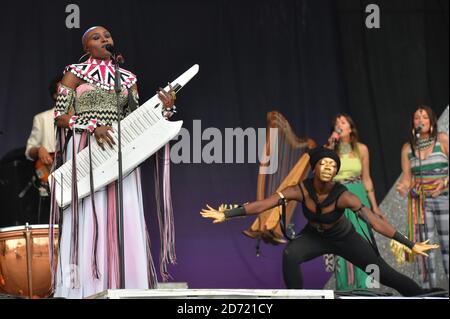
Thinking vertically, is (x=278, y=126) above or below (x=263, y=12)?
below

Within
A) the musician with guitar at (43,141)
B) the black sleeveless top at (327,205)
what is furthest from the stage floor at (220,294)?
the musician with guitar at (43,141)

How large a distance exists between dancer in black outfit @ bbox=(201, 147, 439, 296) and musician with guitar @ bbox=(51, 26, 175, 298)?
1050 mm

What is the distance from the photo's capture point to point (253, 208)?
8.83 meters

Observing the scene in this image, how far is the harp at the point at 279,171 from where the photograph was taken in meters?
10.4

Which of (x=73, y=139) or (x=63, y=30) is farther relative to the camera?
(x=63, y=30)

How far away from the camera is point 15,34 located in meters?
10.0

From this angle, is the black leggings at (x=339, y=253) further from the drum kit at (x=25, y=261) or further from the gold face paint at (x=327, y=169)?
the drum kit at (x=25, y=261)

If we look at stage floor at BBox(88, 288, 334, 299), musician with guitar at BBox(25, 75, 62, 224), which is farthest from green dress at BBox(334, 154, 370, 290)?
stage floor at BBox(88, 288, 334, 299)

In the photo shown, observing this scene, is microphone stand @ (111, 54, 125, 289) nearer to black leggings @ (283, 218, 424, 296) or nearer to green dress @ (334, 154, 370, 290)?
black leggings @ (283, 218, 424, 296)

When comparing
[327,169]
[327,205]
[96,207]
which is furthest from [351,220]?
Result: [96,207]

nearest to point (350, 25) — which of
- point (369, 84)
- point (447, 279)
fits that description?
point (369, 84)

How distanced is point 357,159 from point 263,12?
1.64 m

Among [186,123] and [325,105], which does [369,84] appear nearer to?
[325,105]
